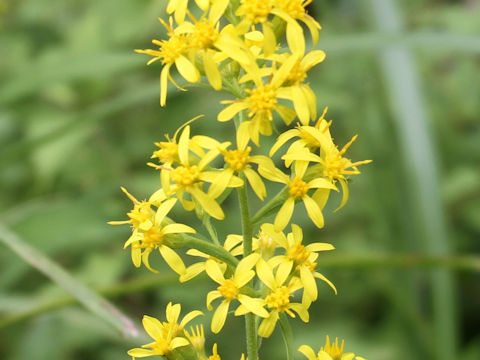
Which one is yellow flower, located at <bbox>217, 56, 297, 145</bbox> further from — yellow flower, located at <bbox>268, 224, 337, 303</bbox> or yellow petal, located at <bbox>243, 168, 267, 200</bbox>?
yellow flower, located at <bbox>268, 224, 337, 303</bbox>

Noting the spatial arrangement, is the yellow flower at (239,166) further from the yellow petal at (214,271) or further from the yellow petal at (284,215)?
the yellow petal at (214,271)

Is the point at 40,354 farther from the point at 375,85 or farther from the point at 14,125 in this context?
the point at 375,85

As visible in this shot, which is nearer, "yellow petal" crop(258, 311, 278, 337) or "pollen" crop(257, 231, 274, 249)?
"yellow petal" crop(258, 311, 278, 337)

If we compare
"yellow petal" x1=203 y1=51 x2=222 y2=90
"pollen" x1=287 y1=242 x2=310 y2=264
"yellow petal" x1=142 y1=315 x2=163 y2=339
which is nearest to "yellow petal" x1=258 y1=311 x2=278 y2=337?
"pollen" x1=287 y1=242 x2=310 y2=264

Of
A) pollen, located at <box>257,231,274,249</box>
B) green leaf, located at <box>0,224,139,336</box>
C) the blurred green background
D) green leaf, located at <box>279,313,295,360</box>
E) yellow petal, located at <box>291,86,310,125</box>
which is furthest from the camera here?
the blurred green background

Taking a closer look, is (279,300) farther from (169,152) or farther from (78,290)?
(78,290)

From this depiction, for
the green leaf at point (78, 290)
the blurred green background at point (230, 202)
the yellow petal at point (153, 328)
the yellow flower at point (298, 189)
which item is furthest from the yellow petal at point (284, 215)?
the blurred green background at point (230, 202)

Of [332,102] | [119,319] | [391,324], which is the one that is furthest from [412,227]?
Result: [119,319]
